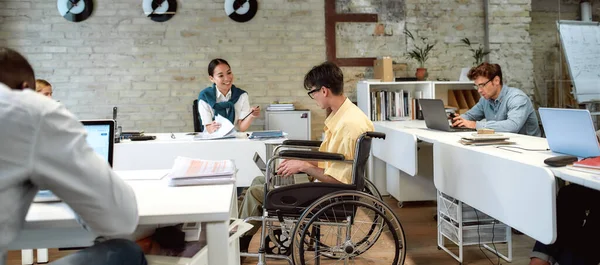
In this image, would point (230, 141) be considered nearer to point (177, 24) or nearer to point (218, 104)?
point (218, 104)

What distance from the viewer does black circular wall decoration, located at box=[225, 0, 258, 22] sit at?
5.11m

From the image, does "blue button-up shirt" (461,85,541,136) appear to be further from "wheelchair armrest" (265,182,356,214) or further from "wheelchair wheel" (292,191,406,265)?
"wheelchair armrest" (265,182,356,214)

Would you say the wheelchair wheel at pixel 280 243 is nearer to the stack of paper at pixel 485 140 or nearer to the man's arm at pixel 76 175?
the stack of paper at pixel 485 140

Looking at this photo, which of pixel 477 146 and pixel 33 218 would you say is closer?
pixel 33 218

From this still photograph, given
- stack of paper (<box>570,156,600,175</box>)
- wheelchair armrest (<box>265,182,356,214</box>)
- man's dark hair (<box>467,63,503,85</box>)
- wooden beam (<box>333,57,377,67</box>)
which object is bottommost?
wheelchair armrest (<box>265,182,356,214</box>)

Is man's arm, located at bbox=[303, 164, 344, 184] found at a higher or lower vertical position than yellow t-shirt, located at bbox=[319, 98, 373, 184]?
lower

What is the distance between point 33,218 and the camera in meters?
1.19

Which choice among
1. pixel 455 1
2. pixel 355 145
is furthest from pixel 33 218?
pixel 455 1

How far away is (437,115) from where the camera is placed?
314cm

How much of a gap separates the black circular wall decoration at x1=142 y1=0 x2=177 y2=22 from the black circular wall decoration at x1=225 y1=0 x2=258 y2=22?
0.59 metres

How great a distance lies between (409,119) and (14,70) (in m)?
4.00

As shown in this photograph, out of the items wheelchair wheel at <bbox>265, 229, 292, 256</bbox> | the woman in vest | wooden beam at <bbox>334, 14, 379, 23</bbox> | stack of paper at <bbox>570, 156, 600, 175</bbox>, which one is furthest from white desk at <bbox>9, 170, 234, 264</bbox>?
wooden beam at <bbox>334, 14, 379, 23</bbox>

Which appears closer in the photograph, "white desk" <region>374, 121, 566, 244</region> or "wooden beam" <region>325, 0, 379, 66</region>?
"white desk" <region>374, 121, 566, 244</region>

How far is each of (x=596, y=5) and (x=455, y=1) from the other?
1.90 metres
